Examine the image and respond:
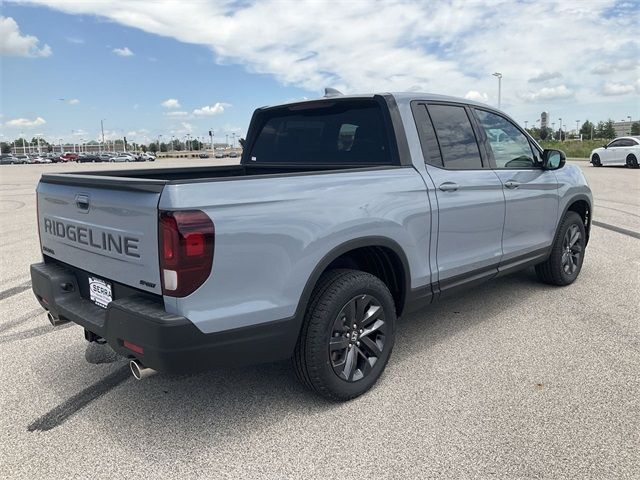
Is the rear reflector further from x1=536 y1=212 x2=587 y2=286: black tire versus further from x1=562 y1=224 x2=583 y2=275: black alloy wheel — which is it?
x1=562 y1=224 x2=583 y2=275: black alloy wheel

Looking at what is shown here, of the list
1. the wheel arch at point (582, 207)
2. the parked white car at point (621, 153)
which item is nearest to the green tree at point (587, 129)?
the parked white car at point (621, 153)

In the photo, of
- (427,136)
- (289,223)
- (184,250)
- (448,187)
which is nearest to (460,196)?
(448,187)

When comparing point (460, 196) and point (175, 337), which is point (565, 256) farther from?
point (175, 337)

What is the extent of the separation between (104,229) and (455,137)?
2.58m

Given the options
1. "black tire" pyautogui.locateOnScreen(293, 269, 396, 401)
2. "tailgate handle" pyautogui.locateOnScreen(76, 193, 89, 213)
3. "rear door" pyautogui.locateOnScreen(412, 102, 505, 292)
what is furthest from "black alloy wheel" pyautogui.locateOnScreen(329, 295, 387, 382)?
"tailgate handle" pyautogui.locateOnScreen(76, 193, 89, 213)

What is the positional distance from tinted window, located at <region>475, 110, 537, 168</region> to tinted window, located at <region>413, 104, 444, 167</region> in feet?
2.49

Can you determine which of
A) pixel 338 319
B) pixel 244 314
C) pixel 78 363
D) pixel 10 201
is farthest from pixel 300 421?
pixel 10 201

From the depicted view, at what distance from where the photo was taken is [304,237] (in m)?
2.71

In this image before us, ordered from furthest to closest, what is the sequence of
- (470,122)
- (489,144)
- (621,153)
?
(621,153)
(489,144)
(470,122)

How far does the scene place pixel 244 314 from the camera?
8.33 feet

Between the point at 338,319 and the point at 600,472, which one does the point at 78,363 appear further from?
the point at 600,472

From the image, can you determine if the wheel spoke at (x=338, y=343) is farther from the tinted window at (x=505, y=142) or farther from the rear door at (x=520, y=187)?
the tinted window at (x=505, y=142)

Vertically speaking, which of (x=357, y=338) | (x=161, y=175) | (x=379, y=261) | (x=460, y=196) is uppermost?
(x=161, y=175)

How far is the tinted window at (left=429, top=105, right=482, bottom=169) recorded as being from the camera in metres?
3.78
